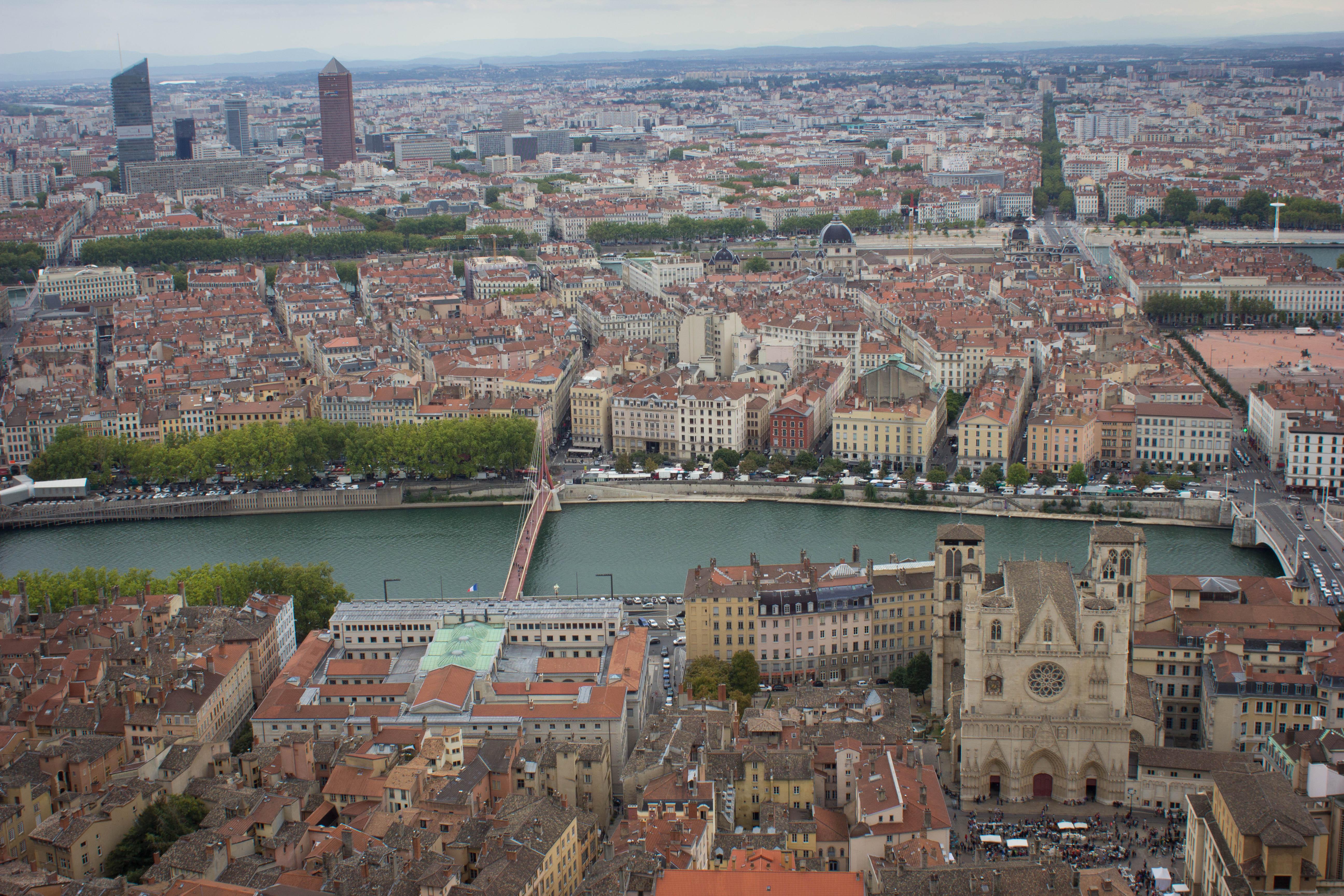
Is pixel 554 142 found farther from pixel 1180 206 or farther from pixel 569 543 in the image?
pixel 569 543

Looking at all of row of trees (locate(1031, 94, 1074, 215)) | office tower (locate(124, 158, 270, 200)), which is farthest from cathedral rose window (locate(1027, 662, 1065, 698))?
office tower (locate(124, 158, 270, 200))

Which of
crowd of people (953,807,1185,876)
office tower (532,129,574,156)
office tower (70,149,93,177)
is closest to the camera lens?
crowd of people (953,807,1185,876)

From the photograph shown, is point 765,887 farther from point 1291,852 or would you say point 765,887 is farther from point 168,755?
point 168,755

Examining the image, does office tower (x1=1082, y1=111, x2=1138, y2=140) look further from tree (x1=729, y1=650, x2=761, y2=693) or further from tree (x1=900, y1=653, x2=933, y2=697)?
tree (x1=729, y1=650, x2=761, y2=693)

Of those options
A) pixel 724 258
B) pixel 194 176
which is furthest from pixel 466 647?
pixel 194 176

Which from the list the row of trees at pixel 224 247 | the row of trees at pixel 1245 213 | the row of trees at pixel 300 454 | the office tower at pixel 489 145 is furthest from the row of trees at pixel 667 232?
the office tower at pixel 489 145

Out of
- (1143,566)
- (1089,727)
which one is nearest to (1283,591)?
(1143,566)
